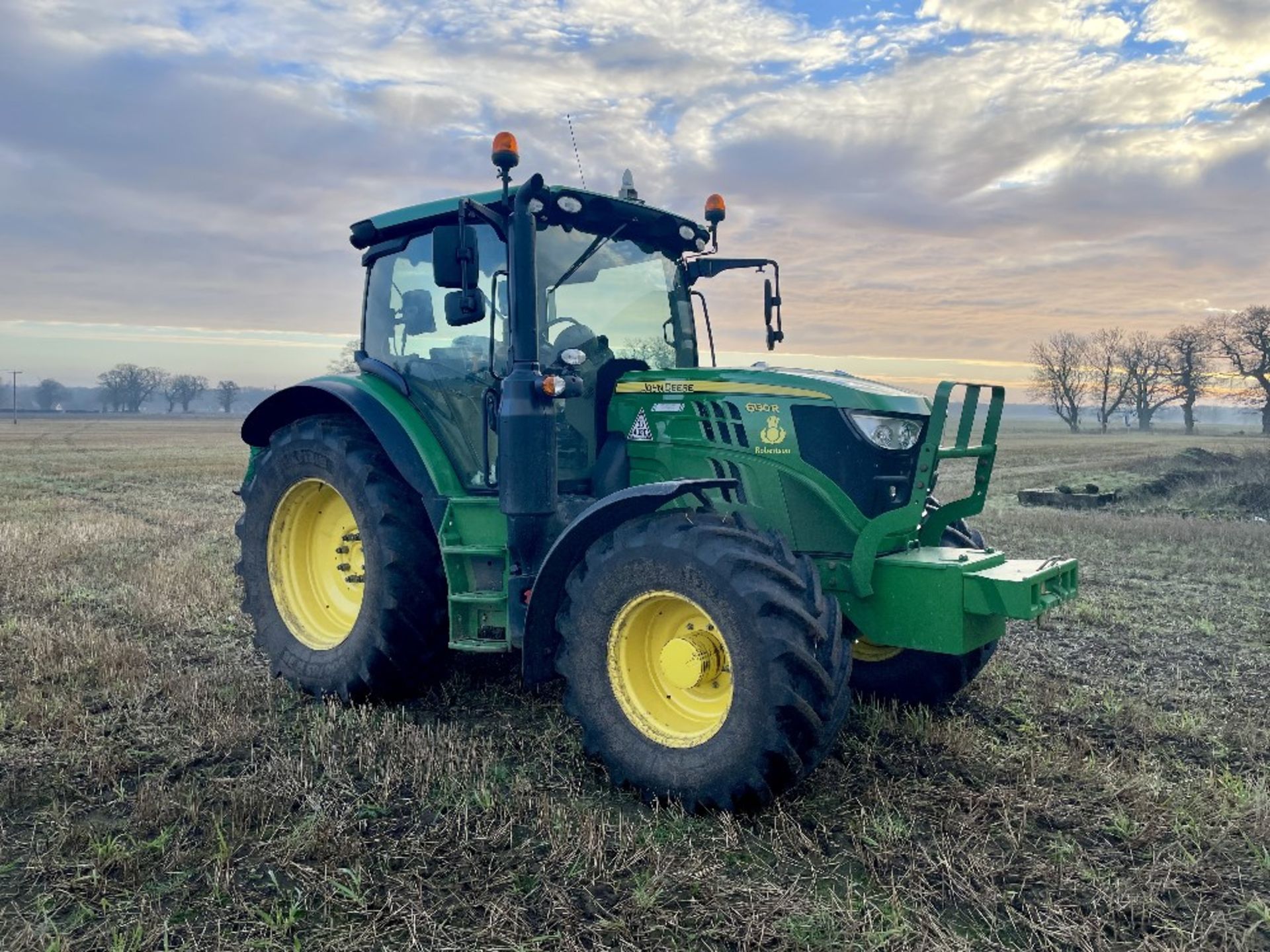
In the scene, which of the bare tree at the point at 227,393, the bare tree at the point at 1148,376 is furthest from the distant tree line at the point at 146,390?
the bare tree at the point at 1148,376

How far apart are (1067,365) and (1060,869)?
76.0m

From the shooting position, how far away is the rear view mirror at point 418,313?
5.44m

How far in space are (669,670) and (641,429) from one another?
134 centimetres

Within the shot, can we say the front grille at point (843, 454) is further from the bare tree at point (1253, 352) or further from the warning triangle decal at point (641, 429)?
the bare tree at point (1253, 352)

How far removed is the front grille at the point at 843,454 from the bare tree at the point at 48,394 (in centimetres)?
14658

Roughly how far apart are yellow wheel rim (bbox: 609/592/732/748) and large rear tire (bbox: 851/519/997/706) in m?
1.27

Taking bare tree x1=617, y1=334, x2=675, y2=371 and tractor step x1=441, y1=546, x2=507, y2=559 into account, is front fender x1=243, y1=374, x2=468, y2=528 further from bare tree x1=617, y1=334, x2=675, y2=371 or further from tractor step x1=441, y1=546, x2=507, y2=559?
bare tree x1=617, y1=334, x2=675, y2=371

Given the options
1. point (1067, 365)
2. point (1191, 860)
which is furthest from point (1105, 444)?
point (1191, 860)

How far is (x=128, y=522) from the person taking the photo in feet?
41.7

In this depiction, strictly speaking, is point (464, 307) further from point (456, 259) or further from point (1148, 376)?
point (1148, 376)

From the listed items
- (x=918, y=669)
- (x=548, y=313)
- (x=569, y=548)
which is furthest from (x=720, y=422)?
(x=918, y=669)

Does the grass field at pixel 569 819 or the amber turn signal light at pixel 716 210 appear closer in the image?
the grass field at pixel 569 819

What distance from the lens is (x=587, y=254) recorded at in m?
5.02

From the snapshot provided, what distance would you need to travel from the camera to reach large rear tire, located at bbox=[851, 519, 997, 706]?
496cm
